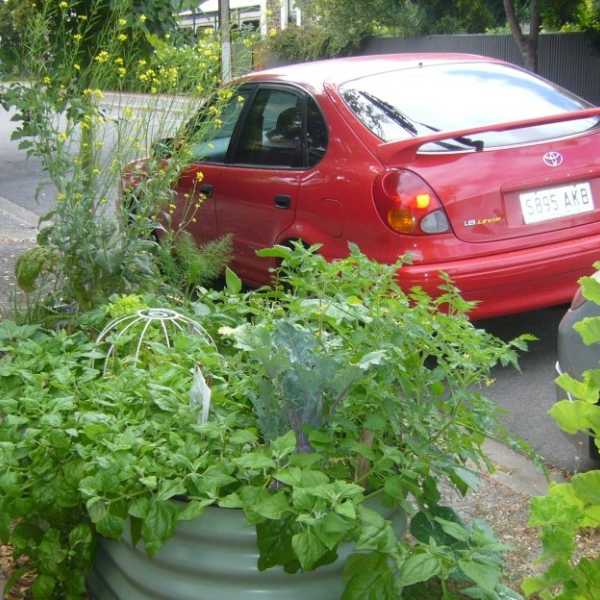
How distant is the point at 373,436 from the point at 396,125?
10.6ft

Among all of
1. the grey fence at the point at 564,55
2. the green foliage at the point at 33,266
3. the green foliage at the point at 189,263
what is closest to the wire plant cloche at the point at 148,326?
the green foliage at the point at 189,263

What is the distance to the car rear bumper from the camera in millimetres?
5297

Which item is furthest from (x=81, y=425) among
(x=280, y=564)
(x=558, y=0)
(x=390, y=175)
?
(x=558, y=0)

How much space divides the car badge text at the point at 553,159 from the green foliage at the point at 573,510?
A: 3898mm

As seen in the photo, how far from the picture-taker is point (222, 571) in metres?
2.64

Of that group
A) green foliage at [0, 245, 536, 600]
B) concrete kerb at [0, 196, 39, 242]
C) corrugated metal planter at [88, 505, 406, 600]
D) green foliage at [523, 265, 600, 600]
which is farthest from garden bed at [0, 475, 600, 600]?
concrete kerb at [0, 196, 39, 242]

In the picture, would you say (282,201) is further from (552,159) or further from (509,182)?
(552,159)

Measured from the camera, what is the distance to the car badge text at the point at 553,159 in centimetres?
556

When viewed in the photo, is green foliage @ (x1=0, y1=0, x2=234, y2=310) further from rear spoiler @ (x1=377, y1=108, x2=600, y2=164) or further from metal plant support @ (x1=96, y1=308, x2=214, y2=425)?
rear spoiler @ (x1=377, y1=108, x2=600, y2=164)

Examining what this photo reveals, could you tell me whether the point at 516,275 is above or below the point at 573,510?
below

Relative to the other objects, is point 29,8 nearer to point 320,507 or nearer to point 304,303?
point 304,303

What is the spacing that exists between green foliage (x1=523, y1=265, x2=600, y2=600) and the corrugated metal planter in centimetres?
94

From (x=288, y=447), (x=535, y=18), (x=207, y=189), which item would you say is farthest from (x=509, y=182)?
(x=535, y=18)

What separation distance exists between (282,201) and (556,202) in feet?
4.93
